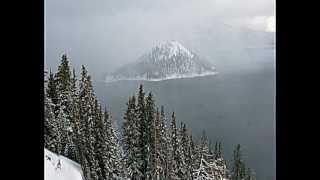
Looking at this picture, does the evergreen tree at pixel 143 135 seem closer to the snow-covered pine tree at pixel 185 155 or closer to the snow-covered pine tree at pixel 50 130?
the snow-covered pine tree at pixel 185 155

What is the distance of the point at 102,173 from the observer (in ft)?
2.84

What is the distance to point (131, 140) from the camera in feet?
2.90

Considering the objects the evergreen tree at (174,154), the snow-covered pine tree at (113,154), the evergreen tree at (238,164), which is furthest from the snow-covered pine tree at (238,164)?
the snow-covered pine tree at (113,154)

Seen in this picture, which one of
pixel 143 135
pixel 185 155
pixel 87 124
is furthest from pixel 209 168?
pixel 87 124

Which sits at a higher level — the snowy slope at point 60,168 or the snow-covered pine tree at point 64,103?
the snow-covered pine tree at point 64,103

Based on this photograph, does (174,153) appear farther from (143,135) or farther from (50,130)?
(50,130)

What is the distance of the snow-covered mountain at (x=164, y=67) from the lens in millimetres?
863

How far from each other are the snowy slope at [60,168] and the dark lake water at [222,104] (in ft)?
0.46

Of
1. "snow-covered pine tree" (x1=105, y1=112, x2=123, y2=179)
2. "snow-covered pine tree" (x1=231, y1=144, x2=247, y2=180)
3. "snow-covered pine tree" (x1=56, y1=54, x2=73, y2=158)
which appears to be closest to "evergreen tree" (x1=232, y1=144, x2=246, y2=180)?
"snow-covered pine tree" (x1=231, y1=144, x2=247, y2=180)

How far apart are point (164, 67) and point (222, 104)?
0.51ft

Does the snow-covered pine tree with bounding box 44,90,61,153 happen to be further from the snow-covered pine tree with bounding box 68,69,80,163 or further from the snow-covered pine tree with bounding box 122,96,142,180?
the snow-covered pine tree with bounding box 122,96,142,180
